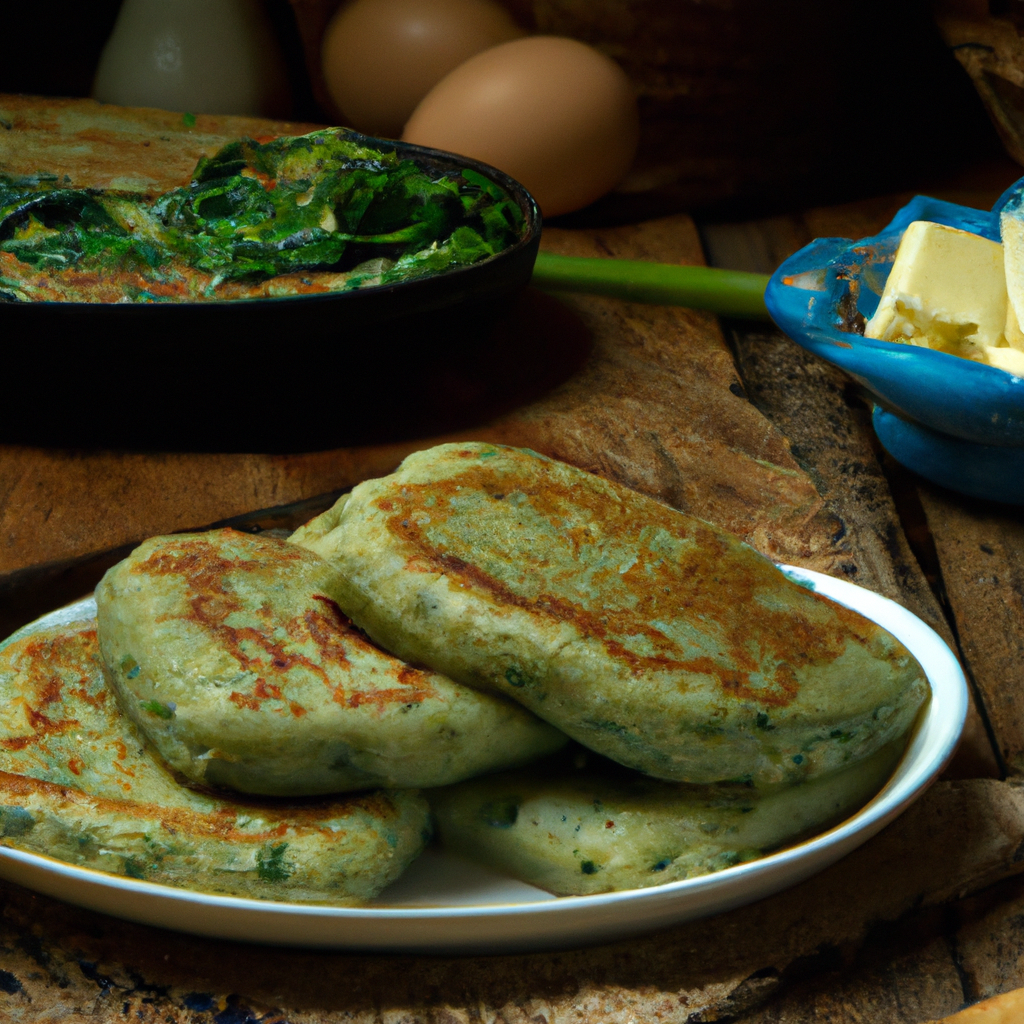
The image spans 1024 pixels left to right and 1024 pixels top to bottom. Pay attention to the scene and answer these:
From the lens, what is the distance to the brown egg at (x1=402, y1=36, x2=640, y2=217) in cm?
209

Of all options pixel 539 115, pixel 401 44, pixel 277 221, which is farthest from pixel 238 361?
pixel 401 44

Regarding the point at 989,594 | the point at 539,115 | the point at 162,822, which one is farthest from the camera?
the point at 539,115

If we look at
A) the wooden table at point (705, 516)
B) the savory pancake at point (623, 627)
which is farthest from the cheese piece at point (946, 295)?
the savory pancake at point (623, 627)

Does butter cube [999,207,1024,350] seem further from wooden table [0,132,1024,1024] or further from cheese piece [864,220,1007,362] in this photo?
wooden table [0,132,1024,1024]

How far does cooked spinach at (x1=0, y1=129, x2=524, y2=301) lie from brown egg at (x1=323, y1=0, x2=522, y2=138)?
2.19 feet

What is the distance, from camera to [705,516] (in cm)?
137

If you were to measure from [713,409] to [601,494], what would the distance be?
2.31 ft

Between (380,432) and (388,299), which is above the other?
(388,299)

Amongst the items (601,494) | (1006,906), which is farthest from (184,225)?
(1006,906)

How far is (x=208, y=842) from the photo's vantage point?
0.75m

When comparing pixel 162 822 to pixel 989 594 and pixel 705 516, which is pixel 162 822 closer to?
pixel 705 516

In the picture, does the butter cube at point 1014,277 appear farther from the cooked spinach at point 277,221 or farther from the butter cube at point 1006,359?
the cooked spinach at point 277,221

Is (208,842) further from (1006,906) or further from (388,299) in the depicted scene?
(388,299)

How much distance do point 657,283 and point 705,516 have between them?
676 mm
